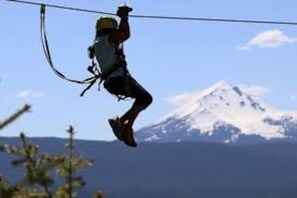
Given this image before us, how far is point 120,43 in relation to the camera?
32.1ft

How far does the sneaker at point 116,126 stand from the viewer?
32.9 feet

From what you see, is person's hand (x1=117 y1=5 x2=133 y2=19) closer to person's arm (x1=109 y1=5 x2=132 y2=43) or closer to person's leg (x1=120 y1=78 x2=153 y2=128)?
person's arm (x1=109 y1=5 x2=132 y2=43)

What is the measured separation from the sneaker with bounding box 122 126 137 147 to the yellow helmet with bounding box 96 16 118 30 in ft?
4.38

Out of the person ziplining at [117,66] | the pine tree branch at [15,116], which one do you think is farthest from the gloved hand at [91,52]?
the pine tree branch at [15,116]

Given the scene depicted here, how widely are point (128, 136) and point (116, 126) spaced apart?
270mm

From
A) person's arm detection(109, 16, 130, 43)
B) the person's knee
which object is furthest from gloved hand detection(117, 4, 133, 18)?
the person's knee

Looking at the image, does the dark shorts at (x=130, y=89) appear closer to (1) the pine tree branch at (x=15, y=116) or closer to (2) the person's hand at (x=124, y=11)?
(2) the person's hand at (x=124, y=11)

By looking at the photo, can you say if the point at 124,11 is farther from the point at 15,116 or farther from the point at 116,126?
the point at 15,116

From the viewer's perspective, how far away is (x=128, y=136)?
32.6 ft

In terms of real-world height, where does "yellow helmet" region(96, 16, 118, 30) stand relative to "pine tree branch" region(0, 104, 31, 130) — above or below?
above

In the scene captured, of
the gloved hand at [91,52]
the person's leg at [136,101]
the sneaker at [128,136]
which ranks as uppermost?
the gloved hand at [91,52]

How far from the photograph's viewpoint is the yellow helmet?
974 centimetres

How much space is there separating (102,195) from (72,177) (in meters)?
0.54

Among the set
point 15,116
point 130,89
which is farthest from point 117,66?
point 15,116
